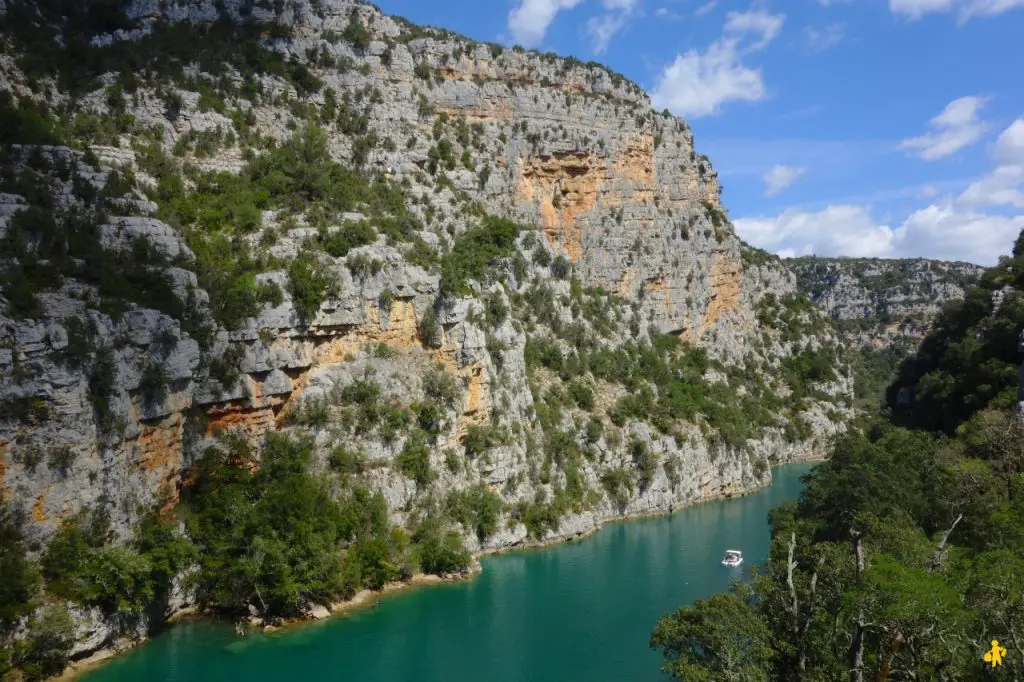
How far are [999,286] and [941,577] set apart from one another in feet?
131

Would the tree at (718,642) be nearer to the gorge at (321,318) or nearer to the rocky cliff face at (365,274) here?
the gorge at (321,318)

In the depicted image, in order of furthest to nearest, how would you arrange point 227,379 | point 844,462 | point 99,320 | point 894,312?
point 894,312
point 844,462
point 227,379
point 99,320

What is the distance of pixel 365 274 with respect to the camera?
116 feet

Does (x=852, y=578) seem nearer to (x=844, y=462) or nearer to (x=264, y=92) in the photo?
(x=844, y=462)

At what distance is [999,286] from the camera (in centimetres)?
4969

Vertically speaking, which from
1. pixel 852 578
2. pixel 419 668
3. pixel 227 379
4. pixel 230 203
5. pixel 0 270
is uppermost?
pixel 230 203

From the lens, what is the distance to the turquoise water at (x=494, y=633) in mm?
24344

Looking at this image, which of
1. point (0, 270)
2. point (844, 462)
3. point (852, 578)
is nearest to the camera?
point (852, 578)

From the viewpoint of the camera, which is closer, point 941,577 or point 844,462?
point 941,577

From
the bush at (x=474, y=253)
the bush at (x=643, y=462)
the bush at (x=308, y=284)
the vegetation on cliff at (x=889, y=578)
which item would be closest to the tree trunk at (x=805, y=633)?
the vegetation on cliff at (x=889, y=578)

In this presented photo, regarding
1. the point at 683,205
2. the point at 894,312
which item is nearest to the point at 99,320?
the point at 683,205

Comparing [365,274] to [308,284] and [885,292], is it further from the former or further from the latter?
[885,292]

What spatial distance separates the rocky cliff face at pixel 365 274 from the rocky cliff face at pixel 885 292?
49975 mm

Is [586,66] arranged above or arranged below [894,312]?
above
